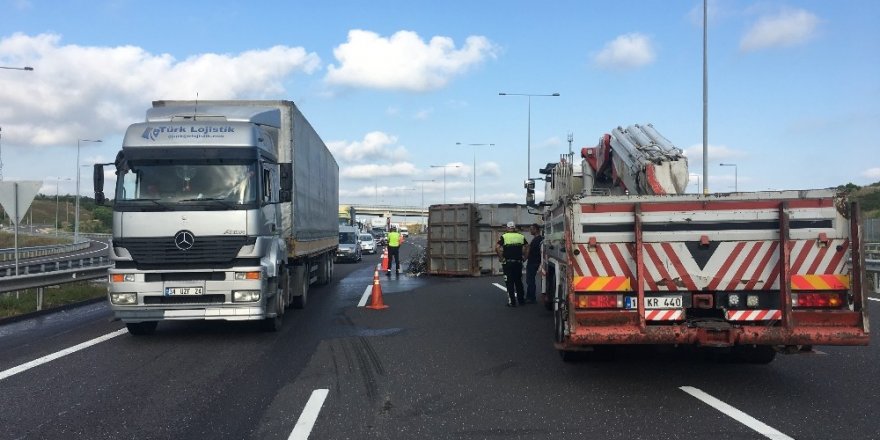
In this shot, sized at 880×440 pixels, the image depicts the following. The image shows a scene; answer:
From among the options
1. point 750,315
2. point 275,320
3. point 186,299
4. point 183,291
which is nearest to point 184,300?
point 186,299

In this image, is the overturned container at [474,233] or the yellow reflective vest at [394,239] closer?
the overturned container at [474,233]

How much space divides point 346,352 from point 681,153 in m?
4.98

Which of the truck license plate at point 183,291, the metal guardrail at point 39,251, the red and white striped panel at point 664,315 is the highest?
the red and white striped panel at point 664,315

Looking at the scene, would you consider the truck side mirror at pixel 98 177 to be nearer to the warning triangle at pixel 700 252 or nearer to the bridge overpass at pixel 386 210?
the warning triangle at pixel 700 252

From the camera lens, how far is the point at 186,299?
10.1m

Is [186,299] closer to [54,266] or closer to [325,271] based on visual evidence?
[325,271]

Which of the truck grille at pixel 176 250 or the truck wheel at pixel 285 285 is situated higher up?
the truck grille at pixel 176 250

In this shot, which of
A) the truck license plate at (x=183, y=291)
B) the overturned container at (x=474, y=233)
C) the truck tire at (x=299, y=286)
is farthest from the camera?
the overturned container at (x=474, y=233)

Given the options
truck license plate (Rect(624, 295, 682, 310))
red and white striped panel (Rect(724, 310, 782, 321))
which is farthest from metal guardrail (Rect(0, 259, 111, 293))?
red and white striped panel (Rect(724, 310, 782, 321))

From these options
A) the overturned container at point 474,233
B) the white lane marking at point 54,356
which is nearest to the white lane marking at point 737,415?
the white lane marking at point 54,356

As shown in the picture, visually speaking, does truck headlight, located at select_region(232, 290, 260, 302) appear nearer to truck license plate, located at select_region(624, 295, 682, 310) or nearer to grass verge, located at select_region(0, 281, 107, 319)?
truck license plate, located at select_region(624, 295, 682, 310)

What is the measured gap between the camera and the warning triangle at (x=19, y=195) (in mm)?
16109

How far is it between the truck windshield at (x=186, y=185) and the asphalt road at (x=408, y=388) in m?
1.97

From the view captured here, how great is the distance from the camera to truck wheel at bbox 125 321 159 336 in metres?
10.8
